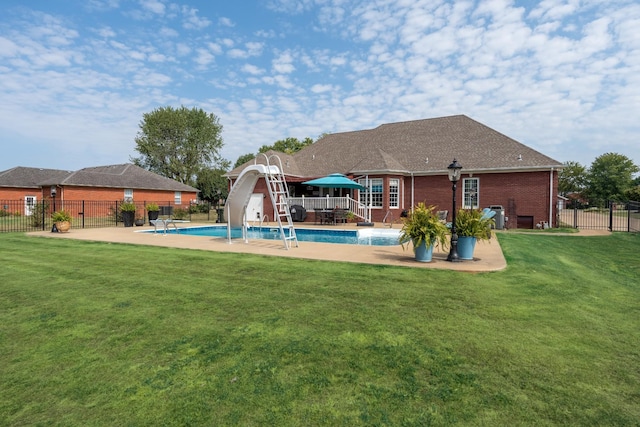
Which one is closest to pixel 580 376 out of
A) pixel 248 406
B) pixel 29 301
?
pixel 248 406

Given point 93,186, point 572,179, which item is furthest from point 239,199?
point 572,179

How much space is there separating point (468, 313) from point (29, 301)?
671 cm

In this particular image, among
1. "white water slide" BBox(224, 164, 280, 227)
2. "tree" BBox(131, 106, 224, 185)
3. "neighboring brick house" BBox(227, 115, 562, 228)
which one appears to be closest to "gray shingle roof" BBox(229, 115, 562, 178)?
"neighboring brick house" BBox(227, 115, 562, 228)

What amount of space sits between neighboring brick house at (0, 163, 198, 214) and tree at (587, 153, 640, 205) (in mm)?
68524

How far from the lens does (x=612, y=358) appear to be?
3896mm

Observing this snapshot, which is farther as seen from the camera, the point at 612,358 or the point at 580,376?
the point at 612,358

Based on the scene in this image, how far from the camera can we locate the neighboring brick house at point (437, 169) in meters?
21.2

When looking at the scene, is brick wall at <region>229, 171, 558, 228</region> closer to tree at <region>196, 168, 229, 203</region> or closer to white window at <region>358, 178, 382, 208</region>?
white window at <region>358, 178, 382, 208</region>

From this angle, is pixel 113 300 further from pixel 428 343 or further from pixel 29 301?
pixel 428 343

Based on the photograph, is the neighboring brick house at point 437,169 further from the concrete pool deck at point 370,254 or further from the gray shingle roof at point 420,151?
the concrete pool deck at point 370,254

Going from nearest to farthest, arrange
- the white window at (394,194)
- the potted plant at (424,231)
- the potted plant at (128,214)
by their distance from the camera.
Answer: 1. the potted plant at (424,231)
2. the potted plant at (128,214)
3. the white window at (394,194)

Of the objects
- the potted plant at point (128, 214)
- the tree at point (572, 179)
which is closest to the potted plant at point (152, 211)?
the potted plant at point (128, 214)

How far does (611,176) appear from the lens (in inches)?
2574

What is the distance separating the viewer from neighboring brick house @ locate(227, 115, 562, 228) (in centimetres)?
2119
